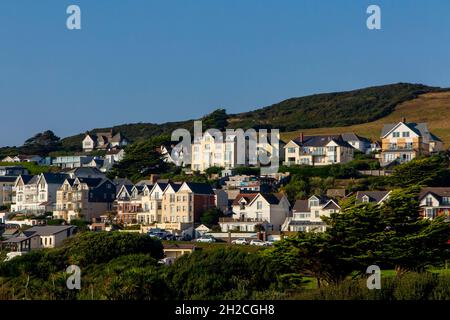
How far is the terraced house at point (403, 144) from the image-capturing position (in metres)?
90.3

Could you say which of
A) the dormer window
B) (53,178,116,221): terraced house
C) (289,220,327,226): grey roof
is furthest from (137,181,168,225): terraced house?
the dormer window

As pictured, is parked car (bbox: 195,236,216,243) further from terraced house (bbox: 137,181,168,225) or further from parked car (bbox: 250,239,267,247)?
terraced house (bbox: 137,181,168,225)

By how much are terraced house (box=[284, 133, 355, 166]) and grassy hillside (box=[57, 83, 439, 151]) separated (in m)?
21.9

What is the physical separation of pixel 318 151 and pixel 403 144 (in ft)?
27.6

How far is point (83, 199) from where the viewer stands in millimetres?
88562

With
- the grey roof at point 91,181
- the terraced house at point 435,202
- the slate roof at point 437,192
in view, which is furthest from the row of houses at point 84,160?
the terraced house at point 435,202

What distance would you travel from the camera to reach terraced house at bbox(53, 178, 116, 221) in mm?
88438

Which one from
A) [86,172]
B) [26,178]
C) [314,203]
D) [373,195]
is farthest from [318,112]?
[373,195]

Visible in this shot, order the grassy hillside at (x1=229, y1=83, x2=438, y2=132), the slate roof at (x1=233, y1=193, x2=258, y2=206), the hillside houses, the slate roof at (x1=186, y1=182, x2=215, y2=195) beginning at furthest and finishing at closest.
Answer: the hillside houses → the grassy hillside at (x1=229, y1=83, x2=438, y2=132) → the slate roof at (x1=186, y1=182, x2=215, y2=195) → the slate roof at (x1=233, y1=193, x2=258, y2=206)

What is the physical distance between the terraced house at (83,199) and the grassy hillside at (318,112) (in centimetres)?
2895

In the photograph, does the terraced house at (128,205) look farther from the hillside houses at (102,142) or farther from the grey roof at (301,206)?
the hillside houses at (102,142)
